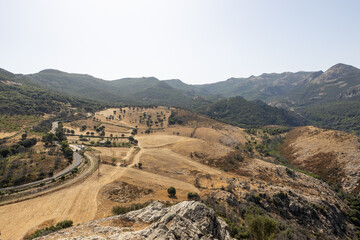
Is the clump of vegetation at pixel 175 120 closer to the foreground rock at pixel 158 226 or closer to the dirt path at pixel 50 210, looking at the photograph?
the dirt path at pixel 50 210

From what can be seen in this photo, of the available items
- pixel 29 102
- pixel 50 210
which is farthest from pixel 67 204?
pixel 29 102

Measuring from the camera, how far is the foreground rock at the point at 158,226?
19.9 meters

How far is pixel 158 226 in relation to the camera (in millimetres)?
20781

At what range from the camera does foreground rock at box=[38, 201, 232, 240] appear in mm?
19891

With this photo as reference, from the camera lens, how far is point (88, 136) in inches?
3971

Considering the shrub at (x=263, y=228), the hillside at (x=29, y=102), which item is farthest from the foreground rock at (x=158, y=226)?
the hillside at (x=29, y=102)

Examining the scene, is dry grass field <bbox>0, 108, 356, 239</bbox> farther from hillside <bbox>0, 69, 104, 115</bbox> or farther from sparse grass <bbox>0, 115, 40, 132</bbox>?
hillside <bbox>0, 69, 104, 115</bbox>

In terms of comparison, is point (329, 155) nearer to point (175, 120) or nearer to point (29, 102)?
point (175, 120)

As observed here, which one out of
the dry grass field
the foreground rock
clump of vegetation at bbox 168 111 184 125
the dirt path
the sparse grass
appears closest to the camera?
the foreground rock

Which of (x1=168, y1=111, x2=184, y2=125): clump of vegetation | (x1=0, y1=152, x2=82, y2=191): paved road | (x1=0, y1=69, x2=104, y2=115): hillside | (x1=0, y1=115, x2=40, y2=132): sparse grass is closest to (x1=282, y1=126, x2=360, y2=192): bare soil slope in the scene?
(x1=168, y1=111, x2=184, y2=125): clump of vegetation

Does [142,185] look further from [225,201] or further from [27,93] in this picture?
[27,93]

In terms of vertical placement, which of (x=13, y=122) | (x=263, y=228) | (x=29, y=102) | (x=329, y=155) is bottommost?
(x=329, y=155)

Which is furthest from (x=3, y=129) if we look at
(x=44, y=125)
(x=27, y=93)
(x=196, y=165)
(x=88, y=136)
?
(x=27, y=93)

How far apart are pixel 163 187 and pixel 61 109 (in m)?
155
